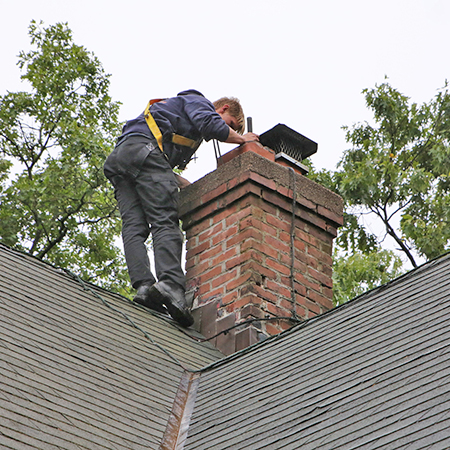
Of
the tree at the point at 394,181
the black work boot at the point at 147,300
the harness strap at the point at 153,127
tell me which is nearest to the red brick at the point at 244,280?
the black work boot at the point at 147,300

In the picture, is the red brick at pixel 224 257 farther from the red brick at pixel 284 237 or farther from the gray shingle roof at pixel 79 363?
the gray shingle roof at pixel 79 363

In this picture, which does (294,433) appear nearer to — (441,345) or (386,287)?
(441,345)

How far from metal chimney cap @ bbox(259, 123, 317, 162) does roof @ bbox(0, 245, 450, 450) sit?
78.8 inches

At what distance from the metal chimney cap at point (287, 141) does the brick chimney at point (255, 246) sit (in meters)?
0.27

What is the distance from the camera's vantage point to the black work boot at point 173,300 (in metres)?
6.10

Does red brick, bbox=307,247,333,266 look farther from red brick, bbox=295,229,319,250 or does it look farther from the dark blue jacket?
the dark blue jacket

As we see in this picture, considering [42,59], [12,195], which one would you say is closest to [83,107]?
[42,59]

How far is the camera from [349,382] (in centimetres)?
404

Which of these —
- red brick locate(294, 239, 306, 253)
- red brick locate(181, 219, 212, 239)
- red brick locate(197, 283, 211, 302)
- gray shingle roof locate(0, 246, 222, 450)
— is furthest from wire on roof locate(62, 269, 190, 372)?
red brick locate(294, 239, 306, 253)

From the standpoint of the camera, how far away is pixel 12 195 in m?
15.9

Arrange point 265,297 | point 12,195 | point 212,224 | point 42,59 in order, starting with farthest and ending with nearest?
1. point 42,59
2. point 12,195
3. point 212,224
4. point 265,297

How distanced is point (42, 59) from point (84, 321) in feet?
42.5

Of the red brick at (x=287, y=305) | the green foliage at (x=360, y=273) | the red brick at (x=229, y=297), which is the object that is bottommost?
the red brick at (x=229, y=297)

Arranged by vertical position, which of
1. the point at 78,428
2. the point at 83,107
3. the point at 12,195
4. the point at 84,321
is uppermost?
the point at 83,107
